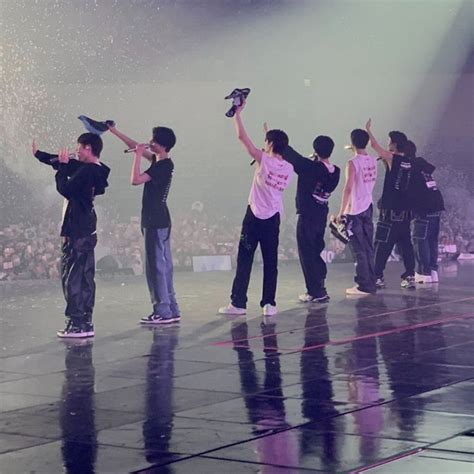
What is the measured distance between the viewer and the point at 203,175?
62.7 feet

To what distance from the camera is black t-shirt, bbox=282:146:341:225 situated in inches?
480

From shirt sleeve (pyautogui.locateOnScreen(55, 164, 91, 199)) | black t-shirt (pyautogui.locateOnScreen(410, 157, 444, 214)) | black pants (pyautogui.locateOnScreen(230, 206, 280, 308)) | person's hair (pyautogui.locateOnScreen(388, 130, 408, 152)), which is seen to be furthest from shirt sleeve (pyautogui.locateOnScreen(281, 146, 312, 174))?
shirt sleeve (pyautogui.locateOnScreen(55, 164, 91, 199))

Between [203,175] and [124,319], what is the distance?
8.13m

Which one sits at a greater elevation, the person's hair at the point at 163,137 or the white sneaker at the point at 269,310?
the person's hair at the point at 163,137

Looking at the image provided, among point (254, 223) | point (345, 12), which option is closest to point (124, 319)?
point (254, 223)

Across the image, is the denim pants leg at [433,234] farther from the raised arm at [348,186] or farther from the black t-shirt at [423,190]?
the raised arm at [348,186]

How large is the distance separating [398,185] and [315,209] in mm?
1690

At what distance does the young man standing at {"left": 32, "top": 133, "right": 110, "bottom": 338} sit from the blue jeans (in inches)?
34.2

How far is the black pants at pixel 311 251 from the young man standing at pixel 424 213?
191 cm

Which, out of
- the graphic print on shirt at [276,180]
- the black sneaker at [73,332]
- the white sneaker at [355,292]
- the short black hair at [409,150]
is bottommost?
the black sneaker at [73,332]

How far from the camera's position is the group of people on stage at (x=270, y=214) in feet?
32.3

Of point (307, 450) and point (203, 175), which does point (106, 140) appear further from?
point (307, 450)

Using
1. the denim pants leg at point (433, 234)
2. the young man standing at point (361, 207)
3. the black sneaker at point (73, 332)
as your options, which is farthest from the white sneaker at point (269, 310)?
the denim pants leg at point (433, 234)

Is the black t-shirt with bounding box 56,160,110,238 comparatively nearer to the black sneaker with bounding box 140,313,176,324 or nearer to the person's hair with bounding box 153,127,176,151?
the person's hair with bounding box 153,127,176,151
